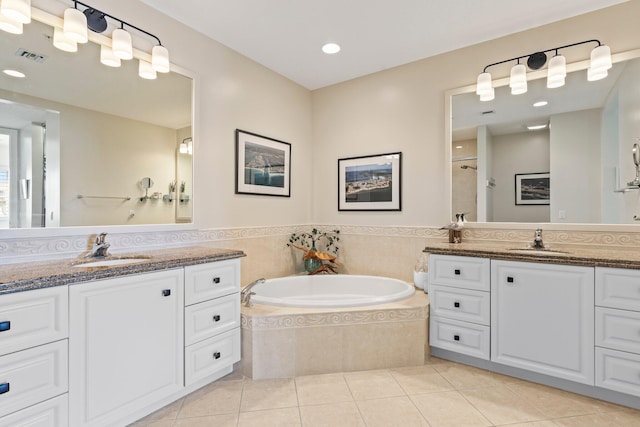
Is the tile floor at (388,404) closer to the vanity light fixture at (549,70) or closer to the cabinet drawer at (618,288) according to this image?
the cabinet drawer at (618,288)

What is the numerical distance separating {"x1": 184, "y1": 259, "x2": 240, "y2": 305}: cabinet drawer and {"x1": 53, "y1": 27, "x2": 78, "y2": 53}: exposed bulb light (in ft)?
4.77

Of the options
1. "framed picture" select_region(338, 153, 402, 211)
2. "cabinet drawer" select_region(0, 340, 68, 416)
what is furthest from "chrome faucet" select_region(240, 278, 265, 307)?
"framed picture" select_region(338, 153, 402, 211)

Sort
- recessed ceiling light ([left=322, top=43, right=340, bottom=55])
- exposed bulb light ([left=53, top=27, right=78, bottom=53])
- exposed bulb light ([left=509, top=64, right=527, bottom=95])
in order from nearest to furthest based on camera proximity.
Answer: exposed bulb light ([left=53, top=27, right=78, bottom=53]), exposed bulb light ([left=509, top=64, right=527, bottom=95]), recessed ceiling light ([left=322, top=43, right=340, bottom=55])

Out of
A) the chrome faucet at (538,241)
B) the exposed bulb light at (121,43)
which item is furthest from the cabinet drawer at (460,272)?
the exposed bulb light at (121,43)

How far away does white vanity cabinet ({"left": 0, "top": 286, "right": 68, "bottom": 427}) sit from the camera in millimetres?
1222

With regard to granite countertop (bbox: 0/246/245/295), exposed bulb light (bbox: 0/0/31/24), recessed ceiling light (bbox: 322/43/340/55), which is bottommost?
granite countertop (bbox: 0/246/245/295)

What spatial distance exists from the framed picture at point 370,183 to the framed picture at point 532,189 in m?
1.01

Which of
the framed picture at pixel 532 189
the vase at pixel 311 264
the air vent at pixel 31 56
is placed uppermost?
the air vent at pixel 31 56

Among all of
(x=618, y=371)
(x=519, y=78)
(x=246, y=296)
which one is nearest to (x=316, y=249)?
(x=246, y=296)

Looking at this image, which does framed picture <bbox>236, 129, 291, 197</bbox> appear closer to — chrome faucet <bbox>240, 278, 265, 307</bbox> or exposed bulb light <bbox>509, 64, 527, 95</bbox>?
chrome faucet <bbox>240, 278, 265, 307</bbox>

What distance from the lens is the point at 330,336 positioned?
226 cm

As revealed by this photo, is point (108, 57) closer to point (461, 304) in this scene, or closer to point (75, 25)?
point (75, 25)

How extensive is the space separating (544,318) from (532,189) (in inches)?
40.7

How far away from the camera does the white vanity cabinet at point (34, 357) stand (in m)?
1.22
